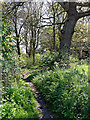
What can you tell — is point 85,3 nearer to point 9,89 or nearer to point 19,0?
point 19,0

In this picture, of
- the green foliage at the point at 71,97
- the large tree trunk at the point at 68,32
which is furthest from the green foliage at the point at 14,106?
the large tree trunk at the point at 68,32

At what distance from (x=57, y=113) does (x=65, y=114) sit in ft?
1.23

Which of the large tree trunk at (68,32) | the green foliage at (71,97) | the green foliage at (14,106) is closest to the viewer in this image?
the green foliage at (14,106)

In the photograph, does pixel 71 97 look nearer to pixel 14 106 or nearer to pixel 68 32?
pixel 14 106

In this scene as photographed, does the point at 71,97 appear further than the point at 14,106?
Yes

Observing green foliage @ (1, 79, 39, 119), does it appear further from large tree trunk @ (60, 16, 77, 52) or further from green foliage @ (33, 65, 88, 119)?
large tree trunk @ (60, 16, 77, 52)

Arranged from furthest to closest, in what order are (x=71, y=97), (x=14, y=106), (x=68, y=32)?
1. (x=68, y=32)
2. (x=71, y=97)
3. (x=14, y=106)

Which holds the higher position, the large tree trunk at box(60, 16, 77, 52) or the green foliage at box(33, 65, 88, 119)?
the large tree trunk at box(60, 16, 77, 52)

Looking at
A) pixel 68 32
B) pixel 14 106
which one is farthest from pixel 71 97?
pixel 68 32

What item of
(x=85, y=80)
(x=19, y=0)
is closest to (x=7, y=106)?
(x=85, y=80)

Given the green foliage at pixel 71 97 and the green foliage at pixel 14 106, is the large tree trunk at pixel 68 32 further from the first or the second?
the green foliage at pixel 14 106

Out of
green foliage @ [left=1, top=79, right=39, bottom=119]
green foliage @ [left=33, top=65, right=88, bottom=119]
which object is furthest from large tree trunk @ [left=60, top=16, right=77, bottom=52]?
green foliage @ [left=1, top=79, right=39, bottom=119]

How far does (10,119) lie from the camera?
266 centimetres

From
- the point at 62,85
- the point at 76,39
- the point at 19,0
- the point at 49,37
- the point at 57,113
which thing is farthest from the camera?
the point at 49,37
